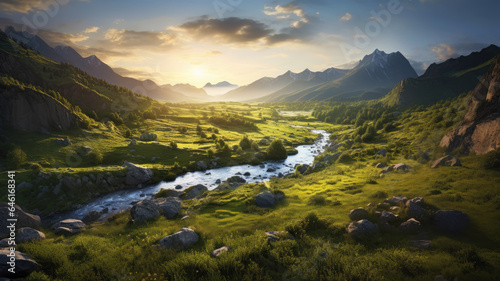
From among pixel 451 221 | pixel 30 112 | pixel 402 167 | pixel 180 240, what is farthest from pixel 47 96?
pixel 402 167

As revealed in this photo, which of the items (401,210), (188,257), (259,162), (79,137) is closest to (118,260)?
(188,257)

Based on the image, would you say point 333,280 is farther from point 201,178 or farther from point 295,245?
point 201,178

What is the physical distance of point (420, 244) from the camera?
1426cm

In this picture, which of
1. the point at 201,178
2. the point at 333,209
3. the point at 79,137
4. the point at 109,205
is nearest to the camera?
the point at 333,209

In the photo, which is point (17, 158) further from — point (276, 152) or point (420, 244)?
point (276, 152)

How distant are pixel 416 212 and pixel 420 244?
12.5 ft

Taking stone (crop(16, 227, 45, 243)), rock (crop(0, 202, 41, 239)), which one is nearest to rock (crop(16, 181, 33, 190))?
rock (crop(0, 202, 41, 239))

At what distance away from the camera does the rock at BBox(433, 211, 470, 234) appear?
50.5 ft

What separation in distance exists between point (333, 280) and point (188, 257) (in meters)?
8.60

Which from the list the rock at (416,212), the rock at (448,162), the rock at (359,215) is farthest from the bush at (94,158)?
the rock at (448,162)

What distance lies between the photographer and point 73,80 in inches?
4382

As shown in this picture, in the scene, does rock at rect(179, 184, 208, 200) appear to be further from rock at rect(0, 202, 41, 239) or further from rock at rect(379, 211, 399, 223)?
rock at rect(379, 211, 399, 223)

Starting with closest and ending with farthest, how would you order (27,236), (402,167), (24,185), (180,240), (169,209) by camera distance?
(180,240) < (27,236) < (169,209) < (402,167) < (24,185)

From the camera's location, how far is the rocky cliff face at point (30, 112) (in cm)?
5563
